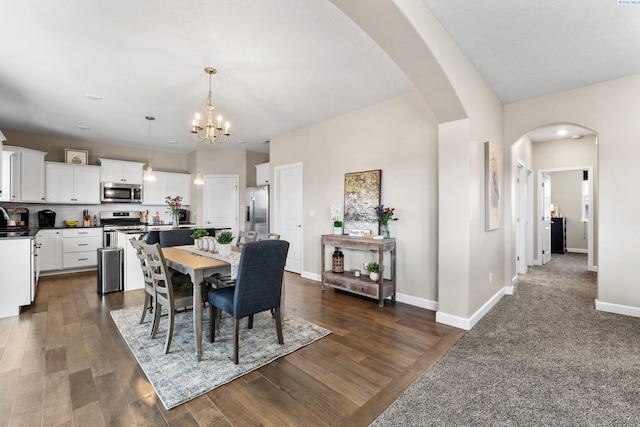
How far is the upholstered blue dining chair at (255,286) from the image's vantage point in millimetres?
2268

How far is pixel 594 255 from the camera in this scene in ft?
18.4

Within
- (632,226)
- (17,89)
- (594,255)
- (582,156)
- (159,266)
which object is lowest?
(594,255)

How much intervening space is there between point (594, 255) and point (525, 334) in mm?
4331

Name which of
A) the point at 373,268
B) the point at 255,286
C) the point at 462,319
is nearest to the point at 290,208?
the point at 373,268

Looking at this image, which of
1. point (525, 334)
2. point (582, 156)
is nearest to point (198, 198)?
point (525, 334)

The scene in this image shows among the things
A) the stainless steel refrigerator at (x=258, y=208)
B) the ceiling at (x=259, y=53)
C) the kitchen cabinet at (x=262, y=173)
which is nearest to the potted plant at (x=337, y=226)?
the ceiling at (x=259, y=53)

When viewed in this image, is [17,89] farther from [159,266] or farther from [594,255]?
[594,255]

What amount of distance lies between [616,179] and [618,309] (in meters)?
1.51

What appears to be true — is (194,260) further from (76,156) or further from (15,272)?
(76,156)

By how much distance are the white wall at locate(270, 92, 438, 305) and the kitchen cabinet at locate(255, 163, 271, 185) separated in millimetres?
A: 1822

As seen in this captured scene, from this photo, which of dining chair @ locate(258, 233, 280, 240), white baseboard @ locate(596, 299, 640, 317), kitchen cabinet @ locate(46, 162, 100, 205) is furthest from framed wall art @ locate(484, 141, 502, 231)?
kitchen cabinet @ locate(46, 162, 100, 205)

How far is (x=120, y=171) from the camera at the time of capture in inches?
247

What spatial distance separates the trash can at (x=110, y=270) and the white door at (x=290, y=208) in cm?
262

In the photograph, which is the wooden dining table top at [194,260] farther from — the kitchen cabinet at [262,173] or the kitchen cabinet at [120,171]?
the kitchen cabinet at [120,171]
